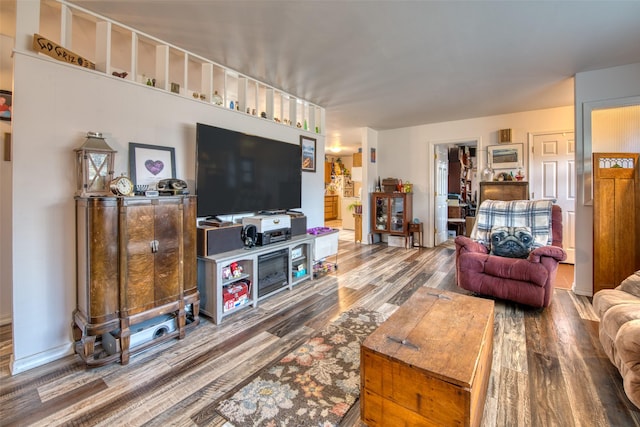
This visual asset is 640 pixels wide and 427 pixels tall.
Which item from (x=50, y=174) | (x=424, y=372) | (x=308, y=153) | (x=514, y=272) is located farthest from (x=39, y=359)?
(x=514, y=272)

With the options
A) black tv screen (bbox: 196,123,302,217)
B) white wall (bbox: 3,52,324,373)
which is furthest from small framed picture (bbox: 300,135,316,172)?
white wall (bbox: 3,52,324,373)

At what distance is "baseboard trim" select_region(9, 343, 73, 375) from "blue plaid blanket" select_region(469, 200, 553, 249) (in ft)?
12.8

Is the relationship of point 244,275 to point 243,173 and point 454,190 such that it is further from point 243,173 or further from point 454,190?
point 454,190

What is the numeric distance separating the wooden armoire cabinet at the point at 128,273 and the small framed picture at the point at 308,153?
2.03 meters

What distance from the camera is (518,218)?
124 inches

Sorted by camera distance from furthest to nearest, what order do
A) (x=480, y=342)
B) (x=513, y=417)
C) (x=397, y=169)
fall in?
1. (x=397, y=169)
2. (x=513, y=417)
3. (x=480, y=342)

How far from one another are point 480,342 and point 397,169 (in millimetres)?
4967

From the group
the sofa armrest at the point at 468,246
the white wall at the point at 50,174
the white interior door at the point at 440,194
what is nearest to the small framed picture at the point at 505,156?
the white interior door at the point at 440,194

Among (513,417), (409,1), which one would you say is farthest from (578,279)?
(409,1)

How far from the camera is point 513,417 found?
139cm

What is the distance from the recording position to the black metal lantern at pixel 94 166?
6.11ft

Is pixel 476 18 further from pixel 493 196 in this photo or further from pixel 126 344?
pixel 126 344

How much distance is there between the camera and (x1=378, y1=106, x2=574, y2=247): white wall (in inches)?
175

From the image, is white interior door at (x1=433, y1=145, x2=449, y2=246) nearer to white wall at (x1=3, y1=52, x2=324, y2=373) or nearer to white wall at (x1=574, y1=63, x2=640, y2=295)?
white wall at (x1=574, y1=63, x2=640, y2=295)
